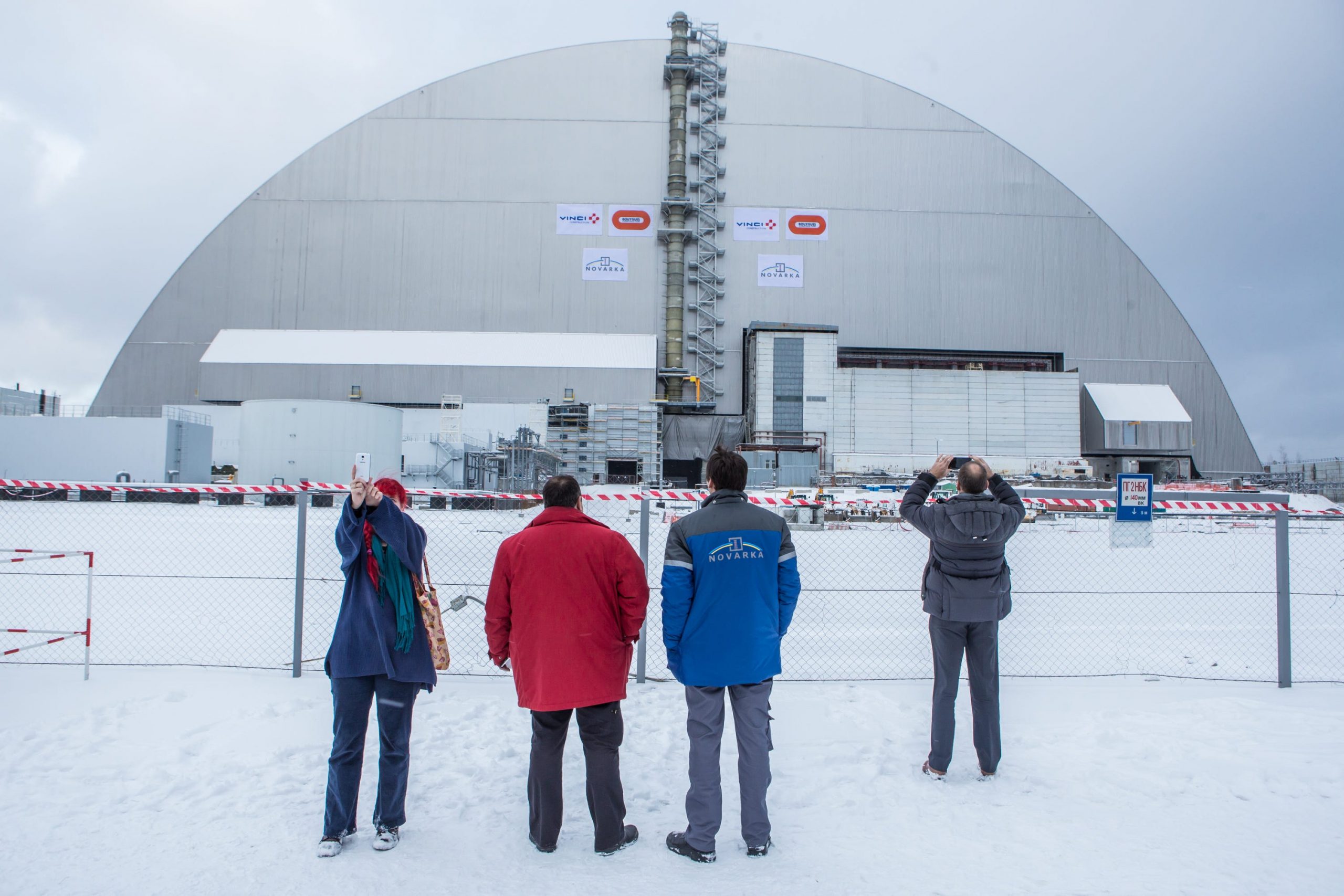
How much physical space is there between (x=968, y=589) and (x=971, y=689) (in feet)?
1.94

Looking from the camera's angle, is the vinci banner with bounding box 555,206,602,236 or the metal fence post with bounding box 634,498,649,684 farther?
the vinci banner with bounding box 555,206,602,236

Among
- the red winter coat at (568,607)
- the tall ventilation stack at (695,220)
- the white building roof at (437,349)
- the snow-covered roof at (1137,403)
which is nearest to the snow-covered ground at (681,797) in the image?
the red winter coat at (568,607)

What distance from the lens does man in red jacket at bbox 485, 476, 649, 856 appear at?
127 inches

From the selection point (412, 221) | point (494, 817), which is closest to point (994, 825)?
point (494, 817)

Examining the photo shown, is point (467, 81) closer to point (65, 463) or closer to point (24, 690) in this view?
point (65, 463)

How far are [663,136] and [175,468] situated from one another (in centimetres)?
2576

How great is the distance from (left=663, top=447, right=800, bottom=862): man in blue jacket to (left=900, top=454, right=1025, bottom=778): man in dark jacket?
120 centimetres

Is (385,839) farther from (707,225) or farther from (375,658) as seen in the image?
(707,225)

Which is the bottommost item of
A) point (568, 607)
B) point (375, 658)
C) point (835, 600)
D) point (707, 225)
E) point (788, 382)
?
point (835, 600)

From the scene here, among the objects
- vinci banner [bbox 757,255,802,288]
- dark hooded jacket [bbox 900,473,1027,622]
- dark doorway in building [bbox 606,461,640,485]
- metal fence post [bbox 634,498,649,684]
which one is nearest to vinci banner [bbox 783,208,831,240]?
vinci banner [bbox 757,255,802,288]

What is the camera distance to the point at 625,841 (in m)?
3.40

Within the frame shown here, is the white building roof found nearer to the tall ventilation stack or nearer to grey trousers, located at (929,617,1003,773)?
the tall ventilation stack

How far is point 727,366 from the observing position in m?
36.2

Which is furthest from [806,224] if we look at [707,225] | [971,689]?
[971,689]
